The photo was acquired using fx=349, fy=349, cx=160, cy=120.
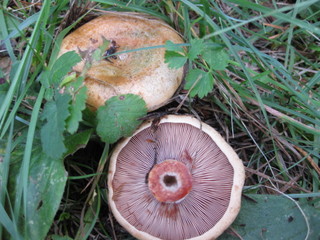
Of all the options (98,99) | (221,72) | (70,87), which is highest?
(70,87)

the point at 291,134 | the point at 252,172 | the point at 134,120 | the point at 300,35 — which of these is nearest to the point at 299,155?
the point at 291,134

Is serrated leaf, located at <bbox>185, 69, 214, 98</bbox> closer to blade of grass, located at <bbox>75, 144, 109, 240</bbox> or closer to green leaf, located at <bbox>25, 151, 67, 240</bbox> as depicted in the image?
blade of grass, located at <bbox>75, 144, 109, 240</bbox>

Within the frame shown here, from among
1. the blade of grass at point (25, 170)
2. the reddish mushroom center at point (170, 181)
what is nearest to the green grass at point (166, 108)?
the blade of grass at point (25, 170)

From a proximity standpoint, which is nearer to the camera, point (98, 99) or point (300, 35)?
point (98, 99)

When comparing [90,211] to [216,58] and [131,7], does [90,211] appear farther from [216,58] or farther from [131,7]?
[131,7]

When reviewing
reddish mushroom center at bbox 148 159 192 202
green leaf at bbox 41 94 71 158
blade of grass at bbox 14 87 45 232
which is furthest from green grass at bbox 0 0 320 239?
reddish mushroom center at bbox 148 159 192 202

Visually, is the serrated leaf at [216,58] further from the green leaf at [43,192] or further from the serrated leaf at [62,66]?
the green leaf at [43,192]

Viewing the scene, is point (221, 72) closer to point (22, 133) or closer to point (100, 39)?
point (100, 39)
